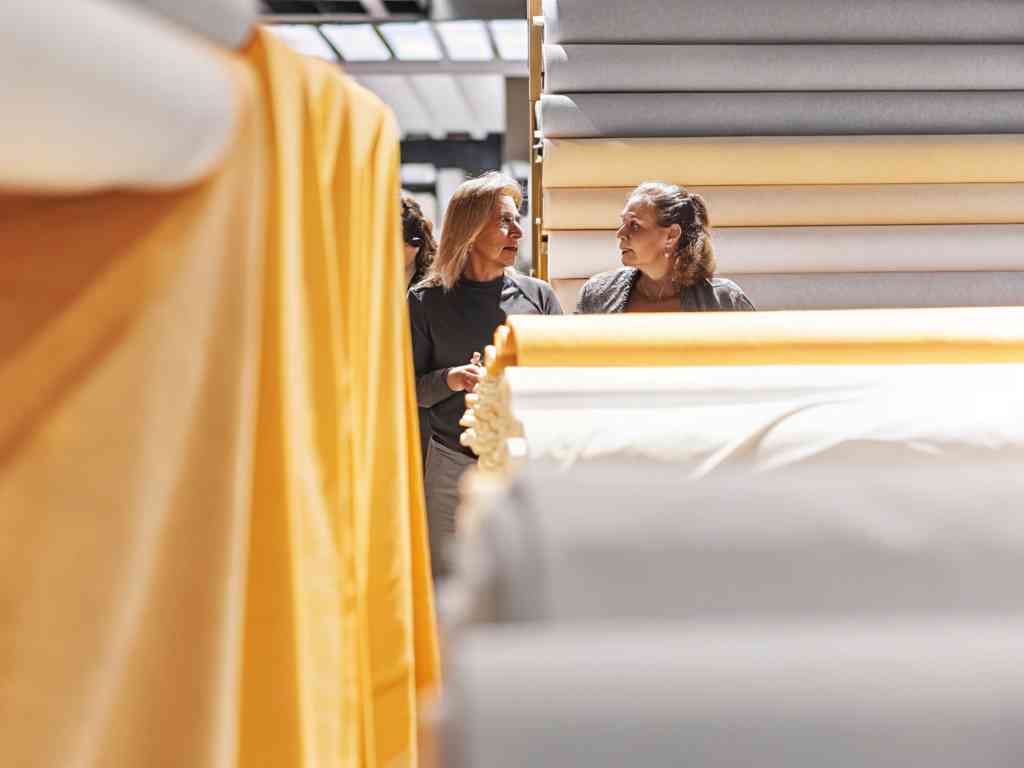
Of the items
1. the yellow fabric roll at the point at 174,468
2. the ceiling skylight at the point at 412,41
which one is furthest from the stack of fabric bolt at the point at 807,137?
the ceiling skylight at the point at 412,41

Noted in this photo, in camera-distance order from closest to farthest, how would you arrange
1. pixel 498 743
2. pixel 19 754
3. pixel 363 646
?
pixel 498 743
pixel 19 754
pixel 363 646

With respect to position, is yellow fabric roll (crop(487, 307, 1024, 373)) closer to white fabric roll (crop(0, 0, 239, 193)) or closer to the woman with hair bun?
white fabric roll (crop(0, 0, 239, 193))

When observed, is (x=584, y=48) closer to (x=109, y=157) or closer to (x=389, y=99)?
(x=109, y=157)

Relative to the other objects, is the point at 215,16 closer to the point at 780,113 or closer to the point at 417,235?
the point at 780,113

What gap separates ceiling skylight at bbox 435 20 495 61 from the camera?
17.5ft

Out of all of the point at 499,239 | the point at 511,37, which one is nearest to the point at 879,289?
the point at 499,239

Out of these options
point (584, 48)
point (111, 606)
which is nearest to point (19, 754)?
point (111, 606)

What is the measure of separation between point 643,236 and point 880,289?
1.58ft

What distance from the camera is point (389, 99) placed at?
6.50 m

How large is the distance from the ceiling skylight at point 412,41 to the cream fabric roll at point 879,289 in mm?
4053

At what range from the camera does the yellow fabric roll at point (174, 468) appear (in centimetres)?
35

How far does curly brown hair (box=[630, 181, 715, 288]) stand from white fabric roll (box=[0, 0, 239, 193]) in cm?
127

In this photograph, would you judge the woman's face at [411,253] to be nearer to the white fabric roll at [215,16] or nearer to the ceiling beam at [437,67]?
the white fabric roll at [215,16]

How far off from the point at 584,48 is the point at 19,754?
1512 mm
